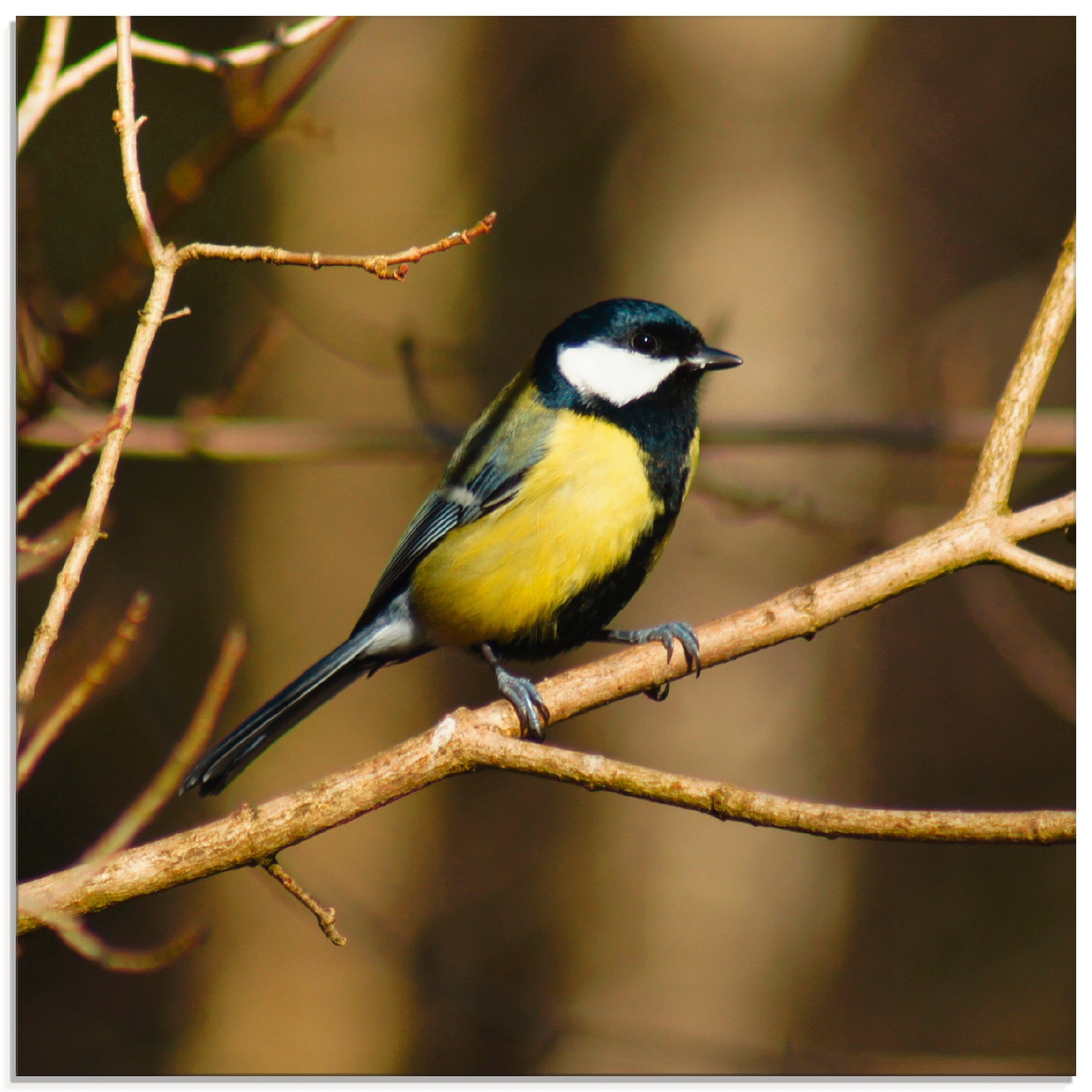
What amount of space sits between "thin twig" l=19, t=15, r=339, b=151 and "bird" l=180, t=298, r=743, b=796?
85cm

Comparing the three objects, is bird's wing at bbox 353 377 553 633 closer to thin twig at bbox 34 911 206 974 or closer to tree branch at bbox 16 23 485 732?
thin twig at bbox 34 911 206 974

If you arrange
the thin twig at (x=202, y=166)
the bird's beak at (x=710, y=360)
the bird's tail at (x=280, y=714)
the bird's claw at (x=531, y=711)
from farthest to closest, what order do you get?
the bird's beak at (x=710, y=360) → the bird's tail at (x=280, y=714) → the bird's claw at (x=531, y=711) → the thin twig at (x=202, y=166)

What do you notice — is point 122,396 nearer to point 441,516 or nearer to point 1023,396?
point 441,516

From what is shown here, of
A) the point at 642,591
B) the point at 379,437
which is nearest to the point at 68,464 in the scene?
the point at 379,437

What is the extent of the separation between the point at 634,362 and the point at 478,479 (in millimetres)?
393

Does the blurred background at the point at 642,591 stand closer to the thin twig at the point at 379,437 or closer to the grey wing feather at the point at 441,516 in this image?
the thin twig at the point at 379,437

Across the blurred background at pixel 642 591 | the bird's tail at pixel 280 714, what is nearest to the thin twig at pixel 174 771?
the bird's tail at pixel 280 714

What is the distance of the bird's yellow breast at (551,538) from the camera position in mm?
1928

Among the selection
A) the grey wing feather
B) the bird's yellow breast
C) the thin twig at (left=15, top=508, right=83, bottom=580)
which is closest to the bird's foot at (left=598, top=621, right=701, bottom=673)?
the bird's yellow breast

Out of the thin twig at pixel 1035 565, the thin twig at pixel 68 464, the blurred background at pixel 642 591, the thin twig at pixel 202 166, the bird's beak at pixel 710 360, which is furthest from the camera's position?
the blurred background at pixel 642 591

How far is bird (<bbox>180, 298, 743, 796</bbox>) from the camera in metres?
1.93

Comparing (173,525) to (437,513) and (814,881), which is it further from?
(814,881)

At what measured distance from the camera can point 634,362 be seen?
211 cm

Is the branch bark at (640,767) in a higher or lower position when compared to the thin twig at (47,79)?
lower
